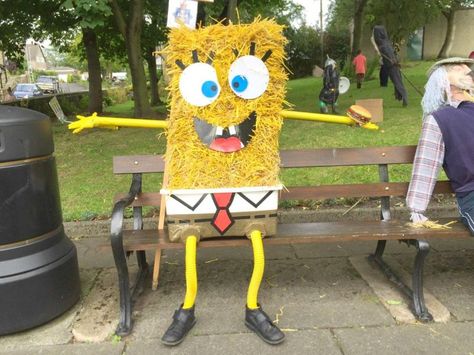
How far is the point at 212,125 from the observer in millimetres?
2834

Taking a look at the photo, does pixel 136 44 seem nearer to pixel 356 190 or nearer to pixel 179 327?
pixel 356 190

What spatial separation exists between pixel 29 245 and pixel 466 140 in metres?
2.84

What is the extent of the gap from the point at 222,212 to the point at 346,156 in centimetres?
120

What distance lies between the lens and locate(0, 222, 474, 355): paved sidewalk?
→ 2.75m

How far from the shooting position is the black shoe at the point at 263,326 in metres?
2.74

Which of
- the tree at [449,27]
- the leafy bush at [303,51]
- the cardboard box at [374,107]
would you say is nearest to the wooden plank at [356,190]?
the cardboard box at [374,107]

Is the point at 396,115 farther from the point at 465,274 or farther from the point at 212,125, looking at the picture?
the point at 212,125

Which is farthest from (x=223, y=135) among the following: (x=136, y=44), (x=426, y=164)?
(x=136, y=44)

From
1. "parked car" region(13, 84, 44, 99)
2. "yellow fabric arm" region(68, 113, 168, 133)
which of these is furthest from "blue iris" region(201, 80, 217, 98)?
"parked car" region(13, 84, 44, 99)

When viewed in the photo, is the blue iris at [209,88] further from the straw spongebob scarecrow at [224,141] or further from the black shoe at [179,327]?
the black shoe at [179,327]

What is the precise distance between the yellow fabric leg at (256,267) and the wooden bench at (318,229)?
0.34 ft

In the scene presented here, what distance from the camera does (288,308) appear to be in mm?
3143

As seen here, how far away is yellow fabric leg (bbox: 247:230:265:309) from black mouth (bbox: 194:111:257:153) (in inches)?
21.3

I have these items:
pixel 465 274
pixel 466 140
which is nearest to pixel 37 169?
pixel 466 140
